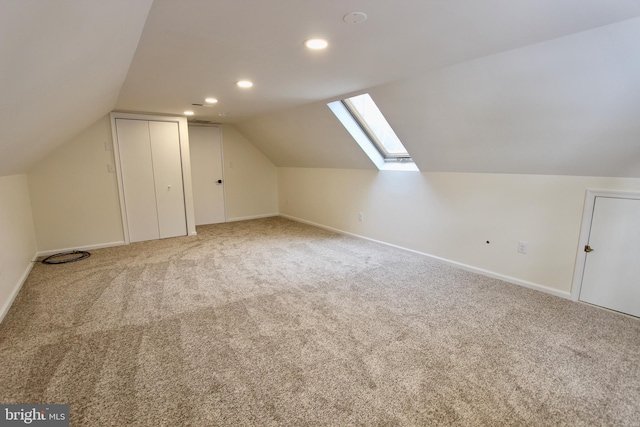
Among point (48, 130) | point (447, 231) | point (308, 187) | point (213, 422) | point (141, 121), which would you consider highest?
point (141, 121)

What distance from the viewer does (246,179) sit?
6266mm

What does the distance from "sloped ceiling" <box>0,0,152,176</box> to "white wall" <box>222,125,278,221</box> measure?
3.49 m

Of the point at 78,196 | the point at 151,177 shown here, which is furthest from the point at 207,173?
the point at 78,196

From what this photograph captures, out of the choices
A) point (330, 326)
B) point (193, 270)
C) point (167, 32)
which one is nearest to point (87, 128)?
point (193, 270)

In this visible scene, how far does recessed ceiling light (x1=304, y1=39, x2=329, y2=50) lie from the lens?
1.84 metres

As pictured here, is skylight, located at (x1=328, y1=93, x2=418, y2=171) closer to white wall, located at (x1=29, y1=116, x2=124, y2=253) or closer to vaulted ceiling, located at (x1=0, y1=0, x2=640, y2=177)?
vaulted ceiling, located at (x1=0, y1=0, x2=640, y2=177)

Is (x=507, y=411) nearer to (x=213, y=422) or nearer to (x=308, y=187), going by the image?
(x=213, y=422)

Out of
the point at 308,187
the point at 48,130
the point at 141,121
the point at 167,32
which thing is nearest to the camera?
the point at 167,32

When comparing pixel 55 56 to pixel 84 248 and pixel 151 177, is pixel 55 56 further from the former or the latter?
pixel 84 248

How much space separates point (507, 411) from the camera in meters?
1.51

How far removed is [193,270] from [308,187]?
114 inches

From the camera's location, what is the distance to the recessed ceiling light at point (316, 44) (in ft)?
6.02

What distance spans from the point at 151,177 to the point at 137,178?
188 mm

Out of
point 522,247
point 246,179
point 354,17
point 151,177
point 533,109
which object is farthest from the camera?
point 246,179
